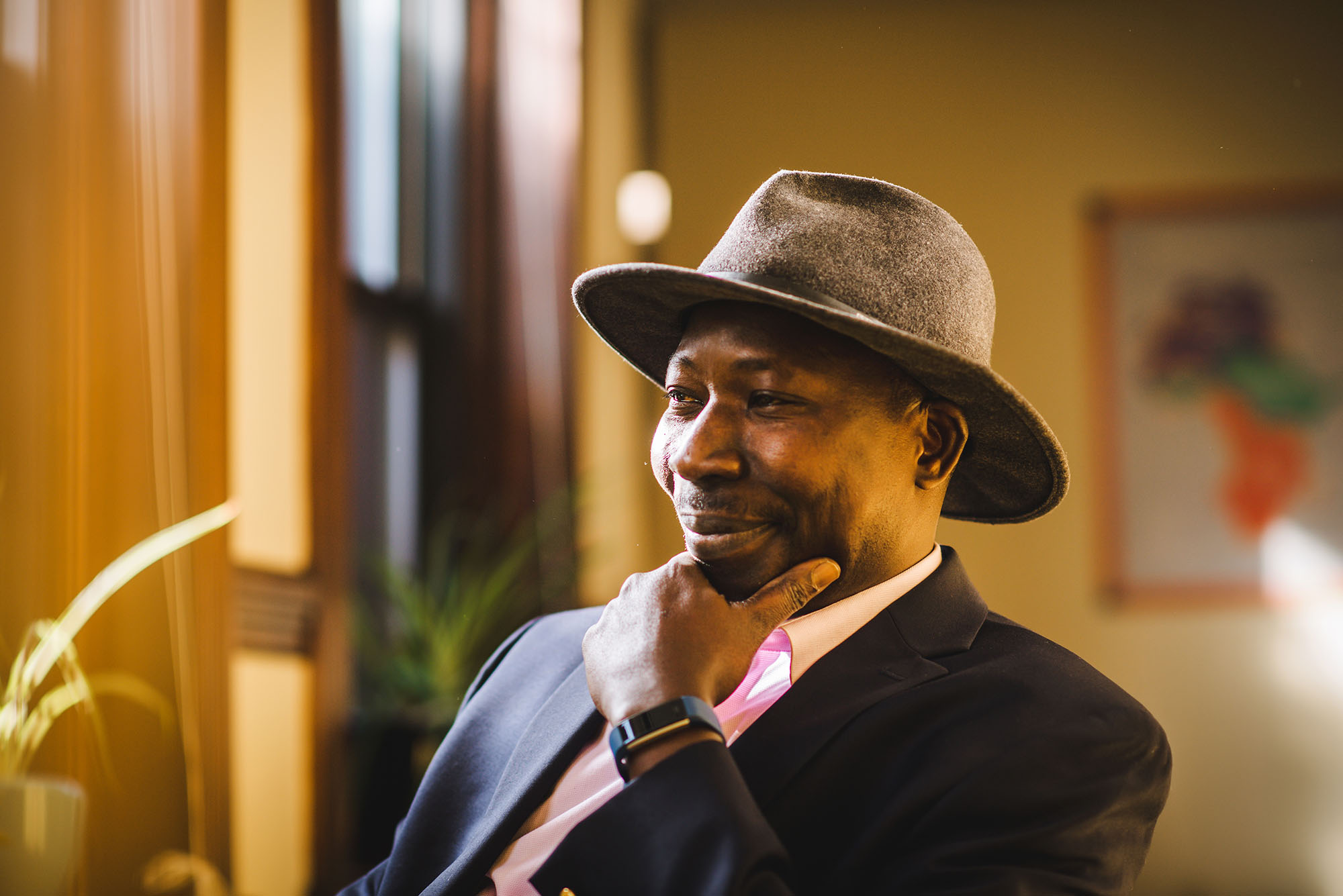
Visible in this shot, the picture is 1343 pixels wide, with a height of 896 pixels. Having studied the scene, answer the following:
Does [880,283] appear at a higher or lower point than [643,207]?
lower

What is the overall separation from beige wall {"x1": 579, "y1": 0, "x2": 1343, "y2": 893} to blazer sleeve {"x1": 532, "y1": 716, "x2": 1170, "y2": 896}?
271 centimetres

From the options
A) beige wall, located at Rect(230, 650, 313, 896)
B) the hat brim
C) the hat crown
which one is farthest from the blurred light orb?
the hat crown

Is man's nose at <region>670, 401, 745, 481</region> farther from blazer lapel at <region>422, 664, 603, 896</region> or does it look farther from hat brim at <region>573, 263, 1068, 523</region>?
blazer lapel at <region>422, 664, 603, 896</region>

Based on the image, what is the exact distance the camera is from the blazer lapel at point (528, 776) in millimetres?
1046

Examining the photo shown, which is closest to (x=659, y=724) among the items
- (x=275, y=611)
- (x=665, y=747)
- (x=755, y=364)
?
(x=665, y=747)

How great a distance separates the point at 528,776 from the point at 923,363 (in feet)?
1.90

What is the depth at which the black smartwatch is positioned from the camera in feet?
2.91

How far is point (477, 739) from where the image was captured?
123cm

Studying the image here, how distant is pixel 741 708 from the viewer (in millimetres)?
1111

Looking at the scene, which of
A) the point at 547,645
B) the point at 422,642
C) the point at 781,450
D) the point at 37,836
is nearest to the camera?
the point at 781,450

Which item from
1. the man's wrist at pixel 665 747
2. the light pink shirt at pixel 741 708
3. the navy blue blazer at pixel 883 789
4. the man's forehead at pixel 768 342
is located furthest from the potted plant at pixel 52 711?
the man's forehead at pixel 768 342

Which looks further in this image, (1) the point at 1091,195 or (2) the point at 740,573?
(1) the point at 1091,195

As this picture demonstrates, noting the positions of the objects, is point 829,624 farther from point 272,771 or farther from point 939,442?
point 272,771

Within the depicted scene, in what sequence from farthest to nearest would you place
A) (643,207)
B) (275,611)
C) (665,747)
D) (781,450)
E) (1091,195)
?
(643,207), (1091,195), (275,611), (781,450), (665,747)
